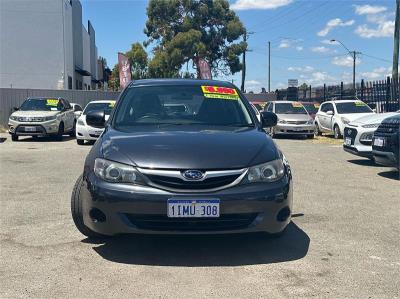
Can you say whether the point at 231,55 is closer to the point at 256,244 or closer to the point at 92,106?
the point at 92,106

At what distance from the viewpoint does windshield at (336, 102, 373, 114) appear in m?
18.9

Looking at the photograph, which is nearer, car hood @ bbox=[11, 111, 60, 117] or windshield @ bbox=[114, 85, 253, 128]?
windshield @ bbox=[114, 85, 253, 128]

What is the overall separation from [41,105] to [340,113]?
35.5 feet

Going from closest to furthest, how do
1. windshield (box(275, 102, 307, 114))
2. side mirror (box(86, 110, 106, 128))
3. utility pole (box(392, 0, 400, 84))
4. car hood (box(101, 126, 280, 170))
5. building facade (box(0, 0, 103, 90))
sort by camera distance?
car hood (box(101, 126, 280, 170)) → side mirror (box(86, 110, 106, 128)) → windshield (box(275, 102, 307, 114)) → utility pole (box(392, 0, 400, 84)) → building facade (box(0, 0, 103, 90))

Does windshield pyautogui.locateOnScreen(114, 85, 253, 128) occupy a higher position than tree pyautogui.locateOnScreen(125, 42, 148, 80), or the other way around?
tree pyautogui.locateOnScreen(125, 42, 148, 80)

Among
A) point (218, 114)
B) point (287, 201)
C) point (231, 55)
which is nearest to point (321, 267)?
point (287, 201)

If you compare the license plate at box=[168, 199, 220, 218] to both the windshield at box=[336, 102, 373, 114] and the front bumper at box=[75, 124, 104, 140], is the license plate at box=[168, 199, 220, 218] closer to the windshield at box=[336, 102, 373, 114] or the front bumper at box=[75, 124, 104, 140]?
the front bumper at box=[75, 124, 104, 140]

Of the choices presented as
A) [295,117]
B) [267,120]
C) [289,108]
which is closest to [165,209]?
[267,120]

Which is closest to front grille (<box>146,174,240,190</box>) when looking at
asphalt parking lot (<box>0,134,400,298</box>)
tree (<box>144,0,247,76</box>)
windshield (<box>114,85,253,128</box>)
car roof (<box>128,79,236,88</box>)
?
asphalt parking lot (<box>0,134,400,298</box>)

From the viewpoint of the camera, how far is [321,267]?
4.38 metres

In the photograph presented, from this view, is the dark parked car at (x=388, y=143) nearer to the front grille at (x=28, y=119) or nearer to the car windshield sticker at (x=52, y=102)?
the front grille at (x=28, y=119)

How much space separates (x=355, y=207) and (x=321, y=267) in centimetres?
266

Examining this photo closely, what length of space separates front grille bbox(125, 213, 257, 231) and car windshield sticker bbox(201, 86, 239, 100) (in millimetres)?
1904

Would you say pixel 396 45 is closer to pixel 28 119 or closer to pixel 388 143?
pixel 28 119
